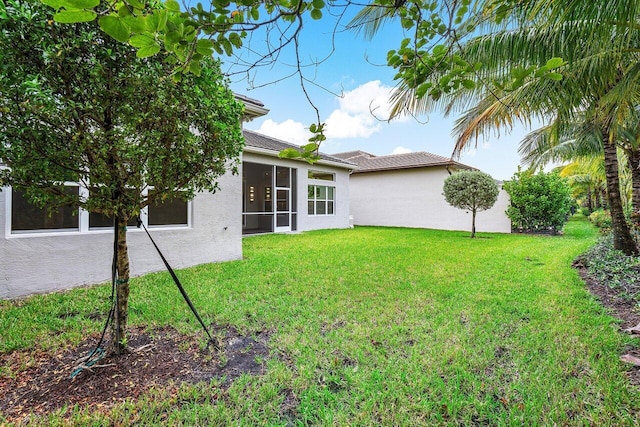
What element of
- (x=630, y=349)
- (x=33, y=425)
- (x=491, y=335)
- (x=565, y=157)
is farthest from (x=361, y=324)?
(x=565, y=157)

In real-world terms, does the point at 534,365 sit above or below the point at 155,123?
below

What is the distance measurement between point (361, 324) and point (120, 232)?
116 inches

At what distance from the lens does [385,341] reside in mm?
3480

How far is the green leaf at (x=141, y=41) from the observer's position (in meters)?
1.17

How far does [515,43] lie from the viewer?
504 cm

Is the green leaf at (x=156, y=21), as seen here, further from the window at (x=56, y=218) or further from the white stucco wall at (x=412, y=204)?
the white stucco wall at (x=412, y=204)

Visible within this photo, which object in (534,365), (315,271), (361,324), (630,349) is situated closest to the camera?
(534,365)

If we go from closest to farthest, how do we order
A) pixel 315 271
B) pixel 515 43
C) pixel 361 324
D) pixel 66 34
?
pixel 66 34 < pixel 361 324 < pixel 515 43 < pixel 315 271

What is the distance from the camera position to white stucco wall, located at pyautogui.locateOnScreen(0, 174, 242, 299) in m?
4.96

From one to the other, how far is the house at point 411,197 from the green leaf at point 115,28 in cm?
1702

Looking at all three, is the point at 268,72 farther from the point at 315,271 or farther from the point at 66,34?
the point at 315,271

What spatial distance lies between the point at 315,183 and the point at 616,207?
1101cm

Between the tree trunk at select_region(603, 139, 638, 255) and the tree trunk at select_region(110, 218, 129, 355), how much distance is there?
9513 mm

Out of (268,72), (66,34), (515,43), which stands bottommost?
(268,72)
